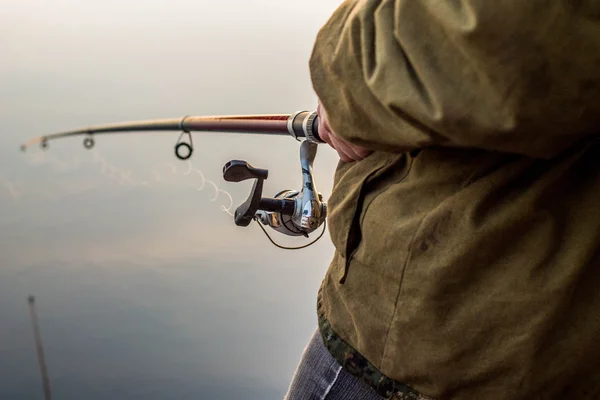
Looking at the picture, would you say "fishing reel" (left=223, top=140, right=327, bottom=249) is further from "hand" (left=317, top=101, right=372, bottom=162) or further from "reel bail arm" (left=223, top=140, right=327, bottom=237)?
"hand" (left=317, top=101, right=372, bottom=162)

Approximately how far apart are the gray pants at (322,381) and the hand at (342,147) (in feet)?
1.07

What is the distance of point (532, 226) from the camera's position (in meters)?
0.80

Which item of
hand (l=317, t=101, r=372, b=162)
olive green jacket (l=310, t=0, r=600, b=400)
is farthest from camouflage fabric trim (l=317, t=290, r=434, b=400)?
hand (l=317, t=101, r=372, b=162)

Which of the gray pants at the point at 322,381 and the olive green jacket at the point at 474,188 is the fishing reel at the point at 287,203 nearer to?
the gray pants at the point at 322,381

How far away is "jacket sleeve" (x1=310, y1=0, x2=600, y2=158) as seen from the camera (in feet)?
2.24

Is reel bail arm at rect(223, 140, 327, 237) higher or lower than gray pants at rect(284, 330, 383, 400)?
higher

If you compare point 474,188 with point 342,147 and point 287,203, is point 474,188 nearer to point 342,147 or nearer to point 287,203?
point 342,147

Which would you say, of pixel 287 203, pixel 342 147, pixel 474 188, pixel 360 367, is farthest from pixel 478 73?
pixel 287 203

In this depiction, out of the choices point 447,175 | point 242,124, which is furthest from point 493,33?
point 242,124

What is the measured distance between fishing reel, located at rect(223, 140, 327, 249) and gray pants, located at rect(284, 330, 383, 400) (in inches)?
18.7

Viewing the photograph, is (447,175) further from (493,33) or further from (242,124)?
(242,124)

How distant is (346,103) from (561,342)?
1.39 feet

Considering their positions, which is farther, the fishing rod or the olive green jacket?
the fishing rod

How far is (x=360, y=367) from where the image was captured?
39.2 inches
